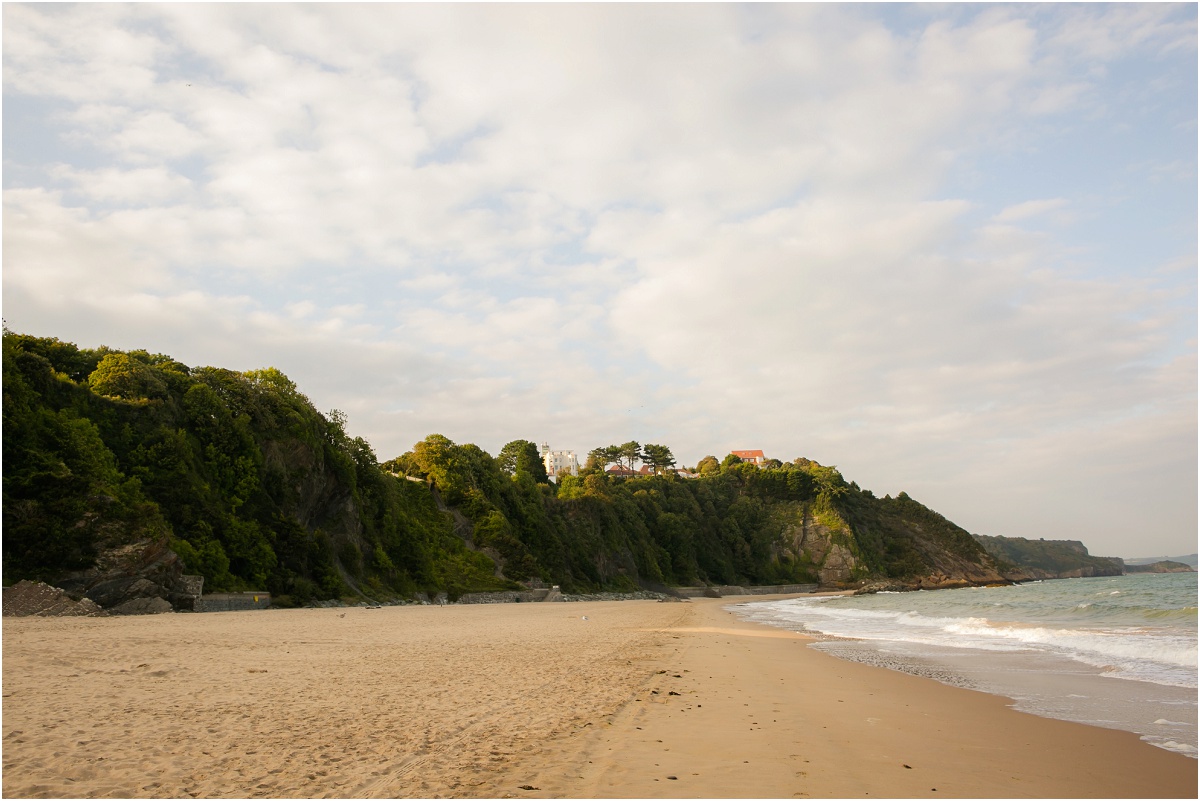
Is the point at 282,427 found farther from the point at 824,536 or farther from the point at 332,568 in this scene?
the point at 824,536

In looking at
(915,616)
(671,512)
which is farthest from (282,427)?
(671,512)

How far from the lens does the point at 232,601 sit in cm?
2945

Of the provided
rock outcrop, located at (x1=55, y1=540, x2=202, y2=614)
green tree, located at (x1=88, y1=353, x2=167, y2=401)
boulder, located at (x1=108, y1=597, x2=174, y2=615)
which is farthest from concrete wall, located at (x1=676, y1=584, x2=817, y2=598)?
boulder, located at (x1=108, y1=597, x2=174, y2=615)

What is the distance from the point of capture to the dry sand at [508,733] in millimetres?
5230

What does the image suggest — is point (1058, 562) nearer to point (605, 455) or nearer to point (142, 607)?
point (605, 455)

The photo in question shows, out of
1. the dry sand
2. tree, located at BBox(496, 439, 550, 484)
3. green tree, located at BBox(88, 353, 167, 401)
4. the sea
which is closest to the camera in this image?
the dry sand

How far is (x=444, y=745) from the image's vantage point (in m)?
6.20

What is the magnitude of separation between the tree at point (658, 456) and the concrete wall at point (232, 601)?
12184cm

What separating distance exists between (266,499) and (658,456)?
4606 inches

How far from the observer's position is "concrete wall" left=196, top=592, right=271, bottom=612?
27.4 meters

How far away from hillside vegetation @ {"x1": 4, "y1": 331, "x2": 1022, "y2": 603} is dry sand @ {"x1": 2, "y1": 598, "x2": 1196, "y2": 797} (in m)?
18.1

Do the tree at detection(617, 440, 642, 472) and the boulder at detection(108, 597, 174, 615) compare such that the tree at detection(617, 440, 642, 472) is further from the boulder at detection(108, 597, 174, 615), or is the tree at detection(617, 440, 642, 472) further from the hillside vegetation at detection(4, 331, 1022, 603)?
the boulder at detection(108, 597, 174, 615)

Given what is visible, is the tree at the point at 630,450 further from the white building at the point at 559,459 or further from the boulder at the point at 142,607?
the boulder at the point at 142,607

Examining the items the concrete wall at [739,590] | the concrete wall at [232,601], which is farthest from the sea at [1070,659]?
the concrete wall at [739,590]
